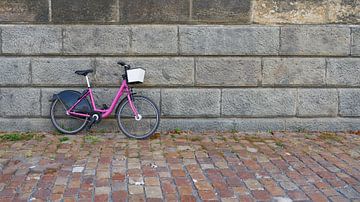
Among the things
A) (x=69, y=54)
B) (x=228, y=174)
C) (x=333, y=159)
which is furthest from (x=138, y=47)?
(x=333, y=159)

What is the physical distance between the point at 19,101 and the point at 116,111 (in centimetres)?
150

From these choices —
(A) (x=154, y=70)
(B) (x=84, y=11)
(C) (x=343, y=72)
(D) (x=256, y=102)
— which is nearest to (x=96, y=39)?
(B) (x=84, y=11)

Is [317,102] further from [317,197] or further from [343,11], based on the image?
[317,197]

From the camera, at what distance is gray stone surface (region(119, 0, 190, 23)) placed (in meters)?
6.02

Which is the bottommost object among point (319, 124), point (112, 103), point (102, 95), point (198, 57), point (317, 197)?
point (317, 197)

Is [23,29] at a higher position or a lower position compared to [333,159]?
higher

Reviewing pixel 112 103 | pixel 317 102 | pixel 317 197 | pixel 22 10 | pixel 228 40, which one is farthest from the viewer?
pixel 317 102

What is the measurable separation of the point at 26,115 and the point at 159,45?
230 cm

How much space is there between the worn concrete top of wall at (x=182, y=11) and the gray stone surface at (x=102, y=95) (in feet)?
3.36

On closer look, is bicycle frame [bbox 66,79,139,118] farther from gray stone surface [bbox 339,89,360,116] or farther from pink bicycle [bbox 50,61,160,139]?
gray stone surface [bbox 339,89,360,116]

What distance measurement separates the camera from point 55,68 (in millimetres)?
6102

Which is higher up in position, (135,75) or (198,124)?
(135,75)

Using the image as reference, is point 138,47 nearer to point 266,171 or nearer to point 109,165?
point 109,165

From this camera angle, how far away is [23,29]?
599 centimetres
